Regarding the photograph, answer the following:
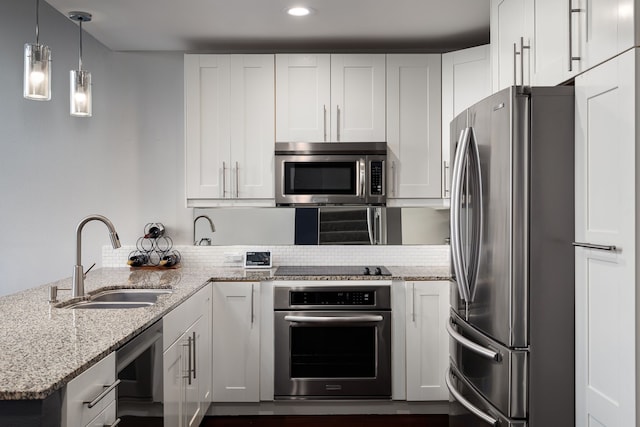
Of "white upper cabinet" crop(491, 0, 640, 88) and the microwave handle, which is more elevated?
"white upper cabinet" crop(491, 0, 640, 88)

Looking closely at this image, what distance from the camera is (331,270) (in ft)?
12.3

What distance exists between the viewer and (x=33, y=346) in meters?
1.67

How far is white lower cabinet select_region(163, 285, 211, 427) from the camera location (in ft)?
7.82

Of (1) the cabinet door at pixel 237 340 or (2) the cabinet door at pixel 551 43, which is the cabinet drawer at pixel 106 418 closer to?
(1) the cabinet door at pixel 237 340

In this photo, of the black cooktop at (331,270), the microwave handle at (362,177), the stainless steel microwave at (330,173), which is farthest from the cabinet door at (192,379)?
the microwave handle at (362,177)

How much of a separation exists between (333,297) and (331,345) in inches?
11.6

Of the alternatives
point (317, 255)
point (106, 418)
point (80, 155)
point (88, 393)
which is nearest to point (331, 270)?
point (317, 255)

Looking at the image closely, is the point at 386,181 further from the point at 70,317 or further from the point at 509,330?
the point at 70,317

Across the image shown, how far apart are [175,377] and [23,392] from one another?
127 cm

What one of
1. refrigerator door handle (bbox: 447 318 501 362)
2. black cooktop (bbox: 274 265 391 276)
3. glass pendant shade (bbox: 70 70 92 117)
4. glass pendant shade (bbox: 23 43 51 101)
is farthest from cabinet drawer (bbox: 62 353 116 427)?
black cooktop (bbox: 274 265 391 276)

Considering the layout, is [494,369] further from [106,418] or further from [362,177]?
[362,177]

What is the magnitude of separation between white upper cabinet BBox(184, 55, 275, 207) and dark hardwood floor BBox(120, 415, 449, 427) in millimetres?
1411

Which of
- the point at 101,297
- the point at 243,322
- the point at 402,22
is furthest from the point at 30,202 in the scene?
the point at 402,22

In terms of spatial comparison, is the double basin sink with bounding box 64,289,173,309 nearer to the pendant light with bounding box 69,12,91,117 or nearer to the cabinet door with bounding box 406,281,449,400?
the pendant light with bounding box 69,12,91,117
